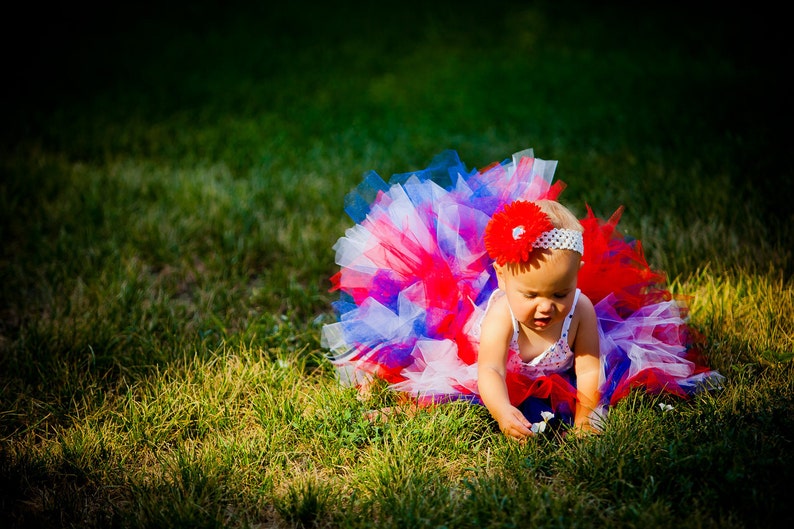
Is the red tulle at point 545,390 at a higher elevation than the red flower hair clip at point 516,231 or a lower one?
lower

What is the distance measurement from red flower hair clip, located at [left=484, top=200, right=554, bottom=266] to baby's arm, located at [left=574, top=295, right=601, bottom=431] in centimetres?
39

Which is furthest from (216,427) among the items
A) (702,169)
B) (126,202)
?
(702,169)

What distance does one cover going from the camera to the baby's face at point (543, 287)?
2135mm

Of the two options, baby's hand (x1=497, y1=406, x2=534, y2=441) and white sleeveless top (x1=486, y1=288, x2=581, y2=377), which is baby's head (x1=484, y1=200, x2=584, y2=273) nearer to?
white sleeveless top (x1=486, y1=288, x2=581, y2=377)

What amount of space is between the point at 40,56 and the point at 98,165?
336cm

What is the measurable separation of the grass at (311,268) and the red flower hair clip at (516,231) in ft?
2.12

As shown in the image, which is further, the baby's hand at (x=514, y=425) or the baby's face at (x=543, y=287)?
the baby's hand at (x=514, y=425)

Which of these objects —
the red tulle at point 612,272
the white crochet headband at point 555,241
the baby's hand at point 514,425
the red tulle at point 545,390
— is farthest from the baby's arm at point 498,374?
the red tulle at point 612,272

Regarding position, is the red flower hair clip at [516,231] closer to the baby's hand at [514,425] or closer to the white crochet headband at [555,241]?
the white crochet headband at [555,241]

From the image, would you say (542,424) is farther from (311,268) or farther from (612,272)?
(311,268)

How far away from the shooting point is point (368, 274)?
267 centimetres

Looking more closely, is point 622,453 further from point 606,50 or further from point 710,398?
point 606,50

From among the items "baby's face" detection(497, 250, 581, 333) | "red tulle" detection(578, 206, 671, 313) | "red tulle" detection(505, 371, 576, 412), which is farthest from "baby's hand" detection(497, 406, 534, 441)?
"red tulle" detection(578, 206, 671, 313)

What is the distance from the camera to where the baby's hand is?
7.39ft
